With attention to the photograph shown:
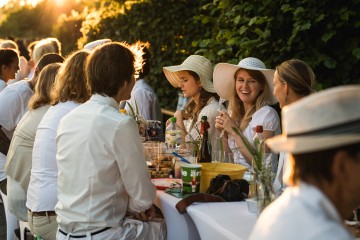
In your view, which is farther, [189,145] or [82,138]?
[189,145]

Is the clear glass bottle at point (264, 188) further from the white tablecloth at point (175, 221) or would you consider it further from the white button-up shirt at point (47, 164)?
the white button-up shirt at point (47, 164)

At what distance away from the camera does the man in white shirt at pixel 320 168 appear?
1.52 meters

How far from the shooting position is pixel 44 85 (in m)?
4.66

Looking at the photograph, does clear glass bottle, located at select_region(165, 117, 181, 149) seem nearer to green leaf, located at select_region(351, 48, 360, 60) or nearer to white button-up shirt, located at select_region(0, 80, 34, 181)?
green leaf, located at select_region(351, 48, 360, 60)

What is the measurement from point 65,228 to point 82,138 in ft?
1.67

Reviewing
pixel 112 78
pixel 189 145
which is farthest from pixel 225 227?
pixel 189 145

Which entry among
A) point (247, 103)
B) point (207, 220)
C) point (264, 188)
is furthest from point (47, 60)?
point (264, 188)

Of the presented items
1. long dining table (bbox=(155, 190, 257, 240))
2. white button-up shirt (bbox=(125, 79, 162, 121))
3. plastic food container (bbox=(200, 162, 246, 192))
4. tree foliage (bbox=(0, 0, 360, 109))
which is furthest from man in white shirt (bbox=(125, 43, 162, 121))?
plastic food container (bbox=(200, 162, 246, 192))

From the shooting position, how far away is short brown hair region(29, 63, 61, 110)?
15.1ft

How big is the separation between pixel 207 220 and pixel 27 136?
202cm

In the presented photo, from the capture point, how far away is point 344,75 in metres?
5.46

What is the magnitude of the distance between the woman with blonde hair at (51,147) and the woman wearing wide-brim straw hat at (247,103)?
111cm

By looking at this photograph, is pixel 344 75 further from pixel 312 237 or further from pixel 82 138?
pixel 312 237

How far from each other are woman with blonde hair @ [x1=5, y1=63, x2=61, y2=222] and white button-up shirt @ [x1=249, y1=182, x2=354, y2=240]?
10.7 feet
